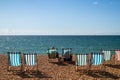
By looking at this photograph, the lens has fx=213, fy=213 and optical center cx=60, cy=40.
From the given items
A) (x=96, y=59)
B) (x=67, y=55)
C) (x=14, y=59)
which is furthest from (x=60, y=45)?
(x=14, y=59)

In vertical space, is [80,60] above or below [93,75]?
above

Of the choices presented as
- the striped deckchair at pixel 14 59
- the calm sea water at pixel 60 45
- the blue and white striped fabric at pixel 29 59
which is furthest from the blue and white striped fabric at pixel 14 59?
the calm sea water at pixel 60 45

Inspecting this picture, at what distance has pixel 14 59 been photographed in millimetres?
9430

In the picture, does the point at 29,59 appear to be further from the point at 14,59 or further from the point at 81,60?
the point at 81,60

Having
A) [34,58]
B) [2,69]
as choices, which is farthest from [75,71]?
[2,69]

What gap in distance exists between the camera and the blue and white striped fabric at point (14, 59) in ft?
30.9

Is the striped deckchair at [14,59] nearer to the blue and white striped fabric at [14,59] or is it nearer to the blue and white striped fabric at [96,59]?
the blue and white striped fabric at [14,59]

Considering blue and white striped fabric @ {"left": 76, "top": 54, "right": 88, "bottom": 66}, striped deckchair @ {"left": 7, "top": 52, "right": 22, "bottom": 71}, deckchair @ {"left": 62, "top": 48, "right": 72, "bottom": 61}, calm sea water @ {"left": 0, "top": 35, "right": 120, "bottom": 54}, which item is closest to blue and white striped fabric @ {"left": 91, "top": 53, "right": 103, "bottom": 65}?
blue and white striped fabric @ {"left": 76, "top": 54, "right": 88, "bottom": 66}

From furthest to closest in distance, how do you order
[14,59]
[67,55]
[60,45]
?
[60,45], [67,55], [14,59]

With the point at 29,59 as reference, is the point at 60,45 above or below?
below

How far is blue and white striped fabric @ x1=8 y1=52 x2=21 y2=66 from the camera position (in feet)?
30.9

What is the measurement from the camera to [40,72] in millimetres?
9625

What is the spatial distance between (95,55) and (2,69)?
4.44m

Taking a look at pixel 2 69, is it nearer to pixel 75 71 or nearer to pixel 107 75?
pixel 75 71
